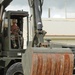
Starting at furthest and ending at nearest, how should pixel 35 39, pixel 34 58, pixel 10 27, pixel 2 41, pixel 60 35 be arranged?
pixel 60 35 < pixel 2 41 < pixel 10 27 < pixel 35 39 < pixel 34 58

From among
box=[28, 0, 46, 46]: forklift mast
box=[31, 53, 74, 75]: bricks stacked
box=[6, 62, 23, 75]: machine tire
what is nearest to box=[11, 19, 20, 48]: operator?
box=[6, 62, 23, 75]: machine tire

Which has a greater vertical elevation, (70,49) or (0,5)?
(0,5)

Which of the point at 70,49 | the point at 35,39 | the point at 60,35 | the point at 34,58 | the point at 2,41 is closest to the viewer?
the point at 34,58

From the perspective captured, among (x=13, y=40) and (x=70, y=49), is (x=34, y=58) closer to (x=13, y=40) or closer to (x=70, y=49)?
(x=70, y=49)

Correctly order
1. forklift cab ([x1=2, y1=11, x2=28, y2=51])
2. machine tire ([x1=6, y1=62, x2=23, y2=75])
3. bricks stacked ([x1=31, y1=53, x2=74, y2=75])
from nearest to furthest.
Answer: bricks stacked ([x1=31, y1=53, x2=74, y2=75]) < machine tire ([x1=6, y1=62, x2=23, y2=75]) < forklift cab ([x1=2, y1=11, x2=28, y2=51])

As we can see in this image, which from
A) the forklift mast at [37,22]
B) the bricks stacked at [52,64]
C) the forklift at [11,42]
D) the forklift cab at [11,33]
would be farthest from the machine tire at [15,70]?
the bricks stacked at [52,64]

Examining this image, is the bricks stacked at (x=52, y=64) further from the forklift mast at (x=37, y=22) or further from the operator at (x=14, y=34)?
the operator at (x=14, y=34)

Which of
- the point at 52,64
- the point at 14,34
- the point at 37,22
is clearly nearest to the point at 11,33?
the point at 14,34

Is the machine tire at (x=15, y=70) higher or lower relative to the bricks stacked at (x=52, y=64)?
lower

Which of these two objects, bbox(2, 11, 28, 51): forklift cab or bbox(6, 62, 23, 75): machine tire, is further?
bbox(2, 11, 28, 51): forklift cab

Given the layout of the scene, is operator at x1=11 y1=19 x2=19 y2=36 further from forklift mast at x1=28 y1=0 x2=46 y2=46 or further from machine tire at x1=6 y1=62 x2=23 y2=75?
forklift mast at x1=28 y1=0 x2=46 y2=46

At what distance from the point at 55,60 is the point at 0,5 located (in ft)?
21.5

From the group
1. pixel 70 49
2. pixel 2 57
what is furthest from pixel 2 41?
pixel 70 49

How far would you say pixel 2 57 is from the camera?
13.6 metres
